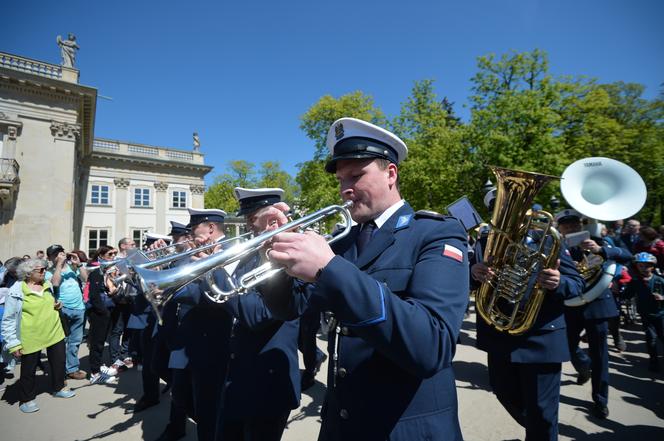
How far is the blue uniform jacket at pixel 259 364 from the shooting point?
2525 millimetres

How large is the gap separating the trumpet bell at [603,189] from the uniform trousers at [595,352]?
147 centimetres

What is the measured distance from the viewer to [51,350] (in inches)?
219

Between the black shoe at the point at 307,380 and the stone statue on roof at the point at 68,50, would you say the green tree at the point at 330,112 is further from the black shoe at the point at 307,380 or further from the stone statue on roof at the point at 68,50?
the black shoe at the point at 307,380

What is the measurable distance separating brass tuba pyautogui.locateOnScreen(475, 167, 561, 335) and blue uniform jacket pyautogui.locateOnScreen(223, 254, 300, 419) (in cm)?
196

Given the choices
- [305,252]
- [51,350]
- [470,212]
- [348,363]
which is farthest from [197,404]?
[470,212]

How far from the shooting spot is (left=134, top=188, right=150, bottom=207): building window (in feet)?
115

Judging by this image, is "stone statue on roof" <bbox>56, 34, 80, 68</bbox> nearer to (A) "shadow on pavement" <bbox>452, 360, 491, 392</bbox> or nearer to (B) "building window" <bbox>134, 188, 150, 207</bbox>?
(B) "building window" <bbox>134, 188, 150, 207</bbox>

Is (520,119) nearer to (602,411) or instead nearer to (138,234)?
(602,411)

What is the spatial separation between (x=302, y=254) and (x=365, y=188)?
2.38ft

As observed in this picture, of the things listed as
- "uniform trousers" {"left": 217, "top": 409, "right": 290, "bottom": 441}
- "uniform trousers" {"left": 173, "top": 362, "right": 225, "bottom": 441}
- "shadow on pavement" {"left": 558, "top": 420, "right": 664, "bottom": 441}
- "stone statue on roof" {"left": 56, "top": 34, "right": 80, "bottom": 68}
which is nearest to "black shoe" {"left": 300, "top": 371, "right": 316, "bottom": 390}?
"uniform trousers" {"left": 173, "top": 362, "right": 225, "bottom": 441}

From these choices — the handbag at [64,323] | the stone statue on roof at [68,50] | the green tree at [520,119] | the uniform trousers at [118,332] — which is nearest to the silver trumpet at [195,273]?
the handbag at [64,323]

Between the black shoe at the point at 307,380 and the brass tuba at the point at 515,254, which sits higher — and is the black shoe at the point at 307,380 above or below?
below

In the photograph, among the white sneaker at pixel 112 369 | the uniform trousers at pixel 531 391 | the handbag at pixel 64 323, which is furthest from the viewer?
the white sneaker at pixel 112 369

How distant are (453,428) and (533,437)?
1769 millimetres
